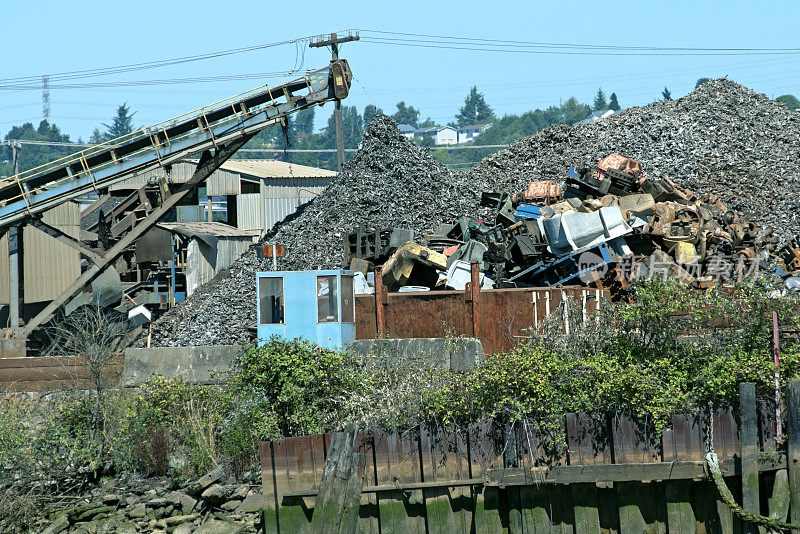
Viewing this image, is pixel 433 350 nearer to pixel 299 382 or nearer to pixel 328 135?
pixel 299 382

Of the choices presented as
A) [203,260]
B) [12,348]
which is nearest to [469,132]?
[203,260]

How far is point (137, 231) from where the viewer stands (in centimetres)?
2094

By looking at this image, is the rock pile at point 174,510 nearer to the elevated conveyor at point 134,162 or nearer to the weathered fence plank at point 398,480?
the weathered fence plank at point 398,480

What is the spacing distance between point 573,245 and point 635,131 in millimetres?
13054

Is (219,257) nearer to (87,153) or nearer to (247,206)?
(247,206)

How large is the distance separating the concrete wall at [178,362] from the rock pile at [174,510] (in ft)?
8.13

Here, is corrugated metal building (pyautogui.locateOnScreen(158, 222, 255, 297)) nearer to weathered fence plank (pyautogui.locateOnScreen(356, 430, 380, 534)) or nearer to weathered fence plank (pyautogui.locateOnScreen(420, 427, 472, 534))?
weathered fence plank (pyautogui.locateOnScreen(356, 430, 380, 534))

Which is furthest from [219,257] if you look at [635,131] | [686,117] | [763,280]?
[763,280]

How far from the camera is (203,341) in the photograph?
1881 cm

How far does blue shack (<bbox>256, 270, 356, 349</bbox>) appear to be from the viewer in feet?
45.1

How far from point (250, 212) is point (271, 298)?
19330mm

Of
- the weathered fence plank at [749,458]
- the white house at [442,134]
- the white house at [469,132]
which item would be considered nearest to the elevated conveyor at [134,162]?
the weathered fence plank at [749,458]

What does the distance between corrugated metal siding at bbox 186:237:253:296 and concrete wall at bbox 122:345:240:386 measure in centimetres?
1171

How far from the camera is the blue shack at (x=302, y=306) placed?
1376cm
